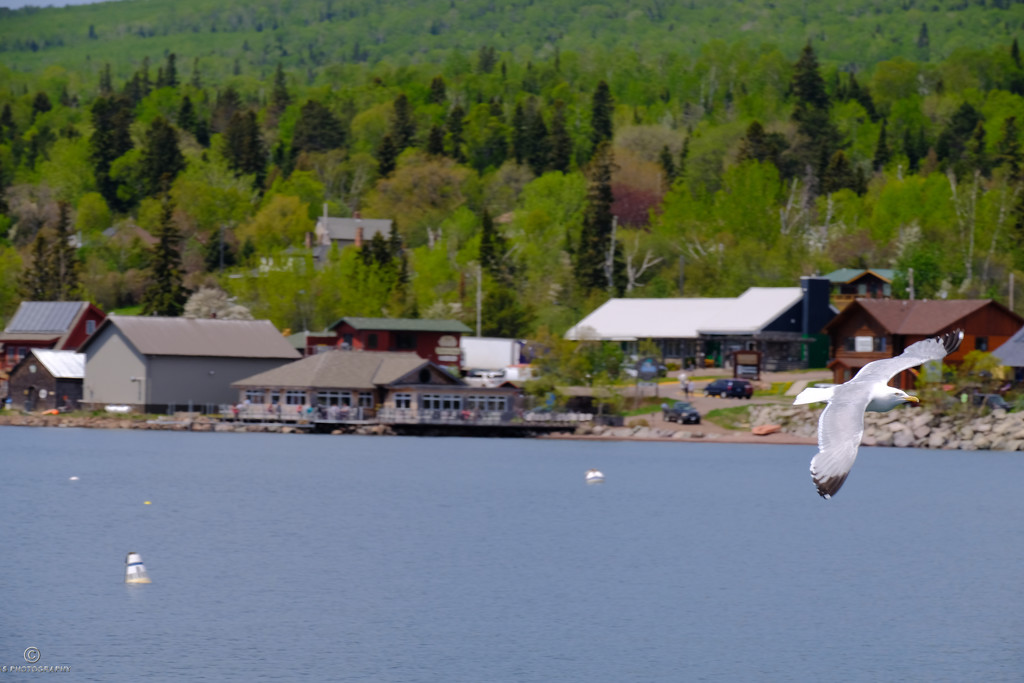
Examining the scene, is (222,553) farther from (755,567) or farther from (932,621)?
(932,621)

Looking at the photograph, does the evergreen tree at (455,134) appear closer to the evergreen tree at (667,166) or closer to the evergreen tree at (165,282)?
the evergreen tree at (667,166)

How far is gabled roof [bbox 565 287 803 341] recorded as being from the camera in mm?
99062

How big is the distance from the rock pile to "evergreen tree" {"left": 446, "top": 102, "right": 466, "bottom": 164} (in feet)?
316

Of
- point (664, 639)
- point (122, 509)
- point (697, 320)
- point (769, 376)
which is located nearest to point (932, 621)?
point (664, 639)

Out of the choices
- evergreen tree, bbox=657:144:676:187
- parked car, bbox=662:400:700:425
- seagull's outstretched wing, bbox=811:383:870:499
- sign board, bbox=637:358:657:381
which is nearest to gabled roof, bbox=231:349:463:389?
parked car, bbox=662:400:700:425

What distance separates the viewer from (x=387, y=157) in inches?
6757

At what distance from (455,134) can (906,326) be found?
321ft

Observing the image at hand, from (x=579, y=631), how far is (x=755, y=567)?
435 inches

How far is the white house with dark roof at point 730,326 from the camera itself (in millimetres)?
97688

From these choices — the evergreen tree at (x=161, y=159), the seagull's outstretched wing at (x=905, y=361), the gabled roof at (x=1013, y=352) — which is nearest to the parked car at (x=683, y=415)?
the gabled roof at (x=1013, y=352)

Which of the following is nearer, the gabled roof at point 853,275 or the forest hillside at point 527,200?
the gabled roof at point 853,275

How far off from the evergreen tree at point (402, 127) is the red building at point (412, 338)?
77464 millimetres

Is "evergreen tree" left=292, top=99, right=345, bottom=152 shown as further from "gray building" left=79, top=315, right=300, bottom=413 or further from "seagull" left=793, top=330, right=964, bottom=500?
"seagull" left=793, top=330, right=964, bottom=500

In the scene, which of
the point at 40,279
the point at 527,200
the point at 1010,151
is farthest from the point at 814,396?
the point at 1010,151
